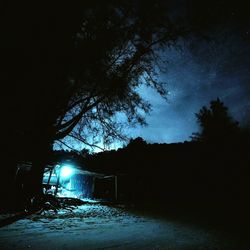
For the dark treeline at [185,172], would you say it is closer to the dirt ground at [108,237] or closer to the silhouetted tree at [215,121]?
the dirt ground at [108,237]

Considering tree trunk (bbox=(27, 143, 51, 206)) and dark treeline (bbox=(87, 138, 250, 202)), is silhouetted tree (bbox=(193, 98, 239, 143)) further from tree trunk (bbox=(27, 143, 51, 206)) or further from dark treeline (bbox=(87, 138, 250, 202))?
tree trunk (bbox=(27, 143, 51, 206))

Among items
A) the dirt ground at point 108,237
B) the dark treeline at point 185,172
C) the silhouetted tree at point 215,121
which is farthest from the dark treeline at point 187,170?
the silhouetted tree at point 215,121

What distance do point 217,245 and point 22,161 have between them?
1450 cm

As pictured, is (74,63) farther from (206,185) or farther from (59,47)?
(206,185)

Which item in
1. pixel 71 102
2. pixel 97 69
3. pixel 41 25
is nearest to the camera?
pixel 41 25

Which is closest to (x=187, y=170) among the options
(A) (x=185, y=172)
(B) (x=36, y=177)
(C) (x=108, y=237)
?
(A) (x=185, y=172)

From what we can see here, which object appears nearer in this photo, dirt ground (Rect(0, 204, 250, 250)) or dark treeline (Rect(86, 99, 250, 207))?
dirt ground (Rect(0, 204, 250, 250))

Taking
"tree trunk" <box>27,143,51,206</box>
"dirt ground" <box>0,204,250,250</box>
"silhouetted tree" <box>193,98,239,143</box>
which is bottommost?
"dirt ground" <box>0,204,250,250</box>

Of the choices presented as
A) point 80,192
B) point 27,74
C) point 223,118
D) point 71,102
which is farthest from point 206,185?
point 223,118

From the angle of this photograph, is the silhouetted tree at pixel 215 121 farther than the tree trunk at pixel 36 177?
Yes

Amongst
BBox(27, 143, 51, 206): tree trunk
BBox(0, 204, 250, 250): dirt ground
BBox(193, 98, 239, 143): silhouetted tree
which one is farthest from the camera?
BBox(193, 98, 239, 143): silhouetted tree

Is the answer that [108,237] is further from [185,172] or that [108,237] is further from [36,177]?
[185,172]

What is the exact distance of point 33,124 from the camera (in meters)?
11.6

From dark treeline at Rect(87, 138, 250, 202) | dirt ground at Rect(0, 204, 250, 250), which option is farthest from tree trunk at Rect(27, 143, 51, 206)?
dark treeline at Rect(87, 138, 250, 202)
